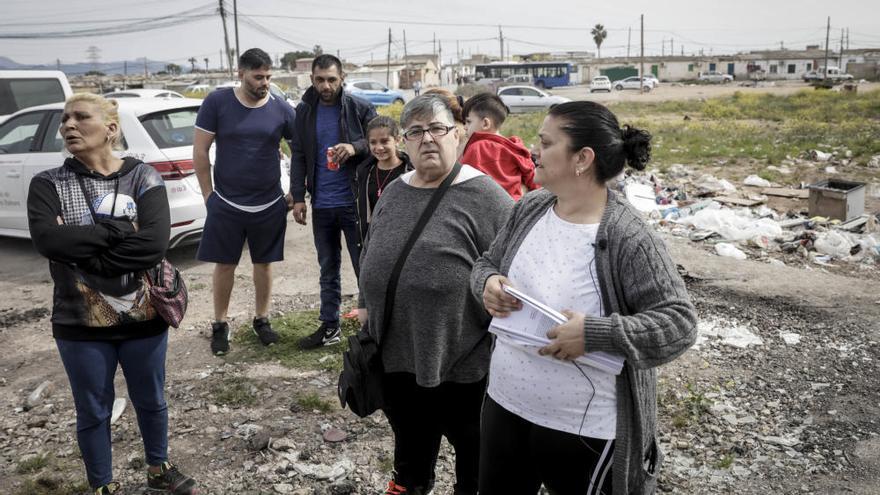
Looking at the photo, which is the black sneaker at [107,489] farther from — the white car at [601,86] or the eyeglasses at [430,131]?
the white car at [601,86]

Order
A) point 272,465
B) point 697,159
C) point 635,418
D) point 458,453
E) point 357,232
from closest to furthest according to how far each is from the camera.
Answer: point 635,418 → point 458,453 → point 272,465 → point 357,232 → point 697,159

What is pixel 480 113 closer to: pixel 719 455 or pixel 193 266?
pixel 719 455

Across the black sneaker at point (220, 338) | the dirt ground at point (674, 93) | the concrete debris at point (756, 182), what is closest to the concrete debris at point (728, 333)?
the black sneaker at point (220, 338)

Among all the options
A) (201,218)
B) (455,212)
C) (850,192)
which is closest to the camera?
(455,212)

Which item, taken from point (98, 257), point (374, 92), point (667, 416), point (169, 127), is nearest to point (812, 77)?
point (374, 92)

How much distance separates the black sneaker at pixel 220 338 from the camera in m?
4.72

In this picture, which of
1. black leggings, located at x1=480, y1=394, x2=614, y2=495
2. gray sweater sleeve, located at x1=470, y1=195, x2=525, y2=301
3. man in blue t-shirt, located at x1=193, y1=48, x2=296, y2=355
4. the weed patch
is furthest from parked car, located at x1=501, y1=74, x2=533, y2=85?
black leggings, located at x1=480, y1=394, x2=614, y2=495

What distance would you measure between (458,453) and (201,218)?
15.0 feet

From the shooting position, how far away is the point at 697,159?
14117 mm

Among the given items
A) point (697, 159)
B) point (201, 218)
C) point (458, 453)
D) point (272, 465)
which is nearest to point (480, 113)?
point (458, 453)

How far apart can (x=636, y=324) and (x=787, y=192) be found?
1010 centimetres

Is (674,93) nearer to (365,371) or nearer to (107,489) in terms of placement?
(365,371)

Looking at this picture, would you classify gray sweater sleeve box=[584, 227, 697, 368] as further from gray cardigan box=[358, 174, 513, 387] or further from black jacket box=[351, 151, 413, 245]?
black jacket box=[351, 151, 413, 245]

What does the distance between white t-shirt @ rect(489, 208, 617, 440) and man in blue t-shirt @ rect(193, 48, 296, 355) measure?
2.88m
